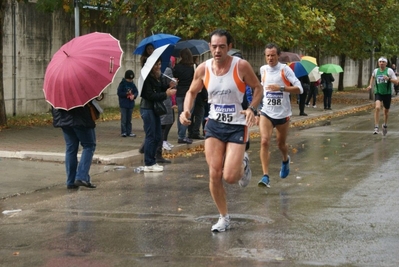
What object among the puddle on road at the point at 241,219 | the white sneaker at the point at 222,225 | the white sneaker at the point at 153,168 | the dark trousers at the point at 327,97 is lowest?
the white sneaker at the point at 153,168

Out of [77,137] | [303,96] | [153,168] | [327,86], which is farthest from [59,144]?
[327,86]

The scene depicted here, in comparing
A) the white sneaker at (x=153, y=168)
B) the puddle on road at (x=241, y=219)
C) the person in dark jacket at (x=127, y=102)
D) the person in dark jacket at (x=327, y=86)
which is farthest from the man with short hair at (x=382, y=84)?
the puddle on road at (x=241, y=219)

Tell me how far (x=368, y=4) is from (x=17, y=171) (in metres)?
26.0

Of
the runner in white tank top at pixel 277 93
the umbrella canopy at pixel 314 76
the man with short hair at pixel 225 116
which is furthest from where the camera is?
the umbrella canopy at pixel 314 76

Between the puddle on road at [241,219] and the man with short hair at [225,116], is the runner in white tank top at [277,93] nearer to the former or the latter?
the puddle on road at [241,219]

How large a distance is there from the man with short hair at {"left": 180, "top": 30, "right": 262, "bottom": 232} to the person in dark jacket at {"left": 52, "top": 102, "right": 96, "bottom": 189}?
311 centimetres

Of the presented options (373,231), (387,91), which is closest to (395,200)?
(373,231)

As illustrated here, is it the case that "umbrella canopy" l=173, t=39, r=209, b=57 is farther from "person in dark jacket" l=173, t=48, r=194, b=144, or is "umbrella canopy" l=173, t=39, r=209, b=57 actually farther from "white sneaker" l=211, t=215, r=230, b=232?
"white sneaker" l=211, t=215, r=230, b=232

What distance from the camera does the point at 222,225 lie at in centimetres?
826

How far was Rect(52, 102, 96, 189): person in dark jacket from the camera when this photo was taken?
11.4m

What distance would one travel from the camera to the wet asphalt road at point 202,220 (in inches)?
284

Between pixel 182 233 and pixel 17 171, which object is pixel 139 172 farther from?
pixel 182 233

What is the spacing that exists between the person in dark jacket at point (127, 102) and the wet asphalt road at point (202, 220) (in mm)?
4531

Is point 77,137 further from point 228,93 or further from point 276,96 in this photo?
point 228,93
